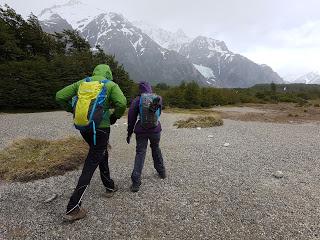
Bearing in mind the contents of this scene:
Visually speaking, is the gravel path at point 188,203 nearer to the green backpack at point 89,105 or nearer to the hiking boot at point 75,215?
the hiking boot at point 75,215

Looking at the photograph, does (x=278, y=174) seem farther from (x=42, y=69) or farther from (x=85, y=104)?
(x=42, y=69)

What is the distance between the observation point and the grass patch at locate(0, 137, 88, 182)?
6.97 meters

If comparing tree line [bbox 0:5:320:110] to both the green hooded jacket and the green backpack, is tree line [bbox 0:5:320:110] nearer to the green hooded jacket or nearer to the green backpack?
the green hooded jacket

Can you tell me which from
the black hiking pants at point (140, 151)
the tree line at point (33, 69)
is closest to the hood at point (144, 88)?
the black hiking pants at point (140, 151)

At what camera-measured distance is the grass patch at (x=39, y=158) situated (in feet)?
22.9

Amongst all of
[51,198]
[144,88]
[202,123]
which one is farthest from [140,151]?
[202,123]

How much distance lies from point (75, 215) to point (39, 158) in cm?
372

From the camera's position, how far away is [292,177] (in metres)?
7.25

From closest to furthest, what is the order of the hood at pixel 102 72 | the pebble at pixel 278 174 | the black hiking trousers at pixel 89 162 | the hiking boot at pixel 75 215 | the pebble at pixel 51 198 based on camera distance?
the hiking boot at pixel 75 215
the black hiking trousers at pixel 89 162
the hood at pixel 102 72
the pebble at pixel 51 198
the pebble at pixel 278 174

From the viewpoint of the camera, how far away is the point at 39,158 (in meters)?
8.01

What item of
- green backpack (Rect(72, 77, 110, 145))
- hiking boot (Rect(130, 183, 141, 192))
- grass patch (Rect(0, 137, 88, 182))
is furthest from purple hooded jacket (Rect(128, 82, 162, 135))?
grass patch (Rect(0, 137, 88, 182))

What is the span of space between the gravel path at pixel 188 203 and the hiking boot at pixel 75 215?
89mm

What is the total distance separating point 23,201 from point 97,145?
194 centimetres

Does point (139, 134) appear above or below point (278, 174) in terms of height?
above
